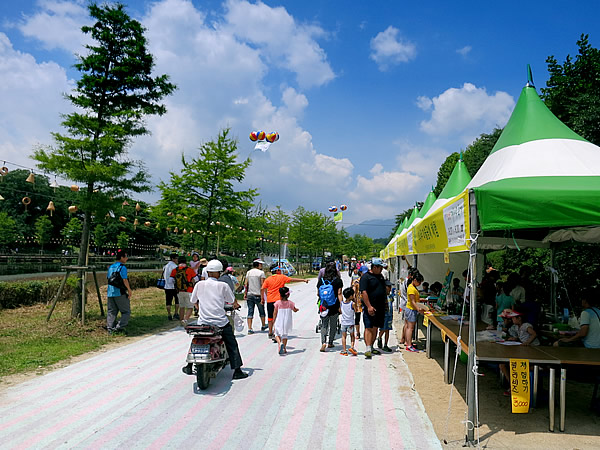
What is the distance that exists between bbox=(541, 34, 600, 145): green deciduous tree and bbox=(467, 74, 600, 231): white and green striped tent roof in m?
9.25

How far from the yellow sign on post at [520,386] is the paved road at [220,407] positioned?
1.03 m

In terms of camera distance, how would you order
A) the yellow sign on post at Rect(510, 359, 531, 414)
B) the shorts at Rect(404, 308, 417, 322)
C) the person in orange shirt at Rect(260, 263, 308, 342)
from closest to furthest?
the yellow sign on post at Rect(510, 359, 531, 414) → the shorts at Rect(404, 308, 417, 322) → the person in orange shirt at Rect(260, 263, 308, 342)

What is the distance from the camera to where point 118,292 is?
9.27 m

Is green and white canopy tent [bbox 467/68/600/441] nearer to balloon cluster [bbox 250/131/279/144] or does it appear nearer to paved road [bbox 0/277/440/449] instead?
paved road [bbox 0/277/440/449]

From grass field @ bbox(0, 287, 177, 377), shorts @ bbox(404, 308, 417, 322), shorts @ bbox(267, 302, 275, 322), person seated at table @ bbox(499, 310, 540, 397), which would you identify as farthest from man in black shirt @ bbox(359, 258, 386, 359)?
grass field @ bbox(0, 287, 177, 377)

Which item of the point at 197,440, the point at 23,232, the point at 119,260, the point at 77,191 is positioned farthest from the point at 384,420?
the point at 23,232

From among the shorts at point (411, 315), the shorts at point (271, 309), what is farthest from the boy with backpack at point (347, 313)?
the shorts at point (271, 309)

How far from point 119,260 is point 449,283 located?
8973mm

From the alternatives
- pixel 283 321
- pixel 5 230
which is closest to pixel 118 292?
pixel 283 321

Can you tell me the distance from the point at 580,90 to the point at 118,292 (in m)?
17.5

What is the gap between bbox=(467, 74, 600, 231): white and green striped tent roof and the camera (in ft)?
14.8

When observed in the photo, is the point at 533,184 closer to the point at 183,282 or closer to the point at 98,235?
the point at 183,282

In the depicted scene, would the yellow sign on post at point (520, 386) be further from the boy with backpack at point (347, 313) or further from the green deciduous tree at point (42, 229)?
the green deciduous tree at point (42, 229)

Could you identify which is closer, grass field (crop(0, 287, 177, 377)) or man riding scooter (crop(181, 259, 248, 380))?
man riding scooter (crop(181, 259, 248, 380))
